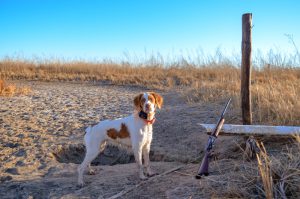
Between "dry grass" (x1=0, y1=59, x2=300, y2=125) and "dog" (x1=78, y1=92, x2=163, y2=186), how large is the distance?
247 cm

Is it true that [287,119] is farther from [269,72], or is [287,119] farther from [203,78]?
[203,78]

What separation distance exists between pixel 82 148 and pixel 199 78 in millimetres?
8512

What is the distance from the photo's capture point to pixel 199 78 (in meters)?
15.2

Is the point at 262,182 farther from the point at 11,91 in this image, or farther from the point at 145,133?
the point at 11,91

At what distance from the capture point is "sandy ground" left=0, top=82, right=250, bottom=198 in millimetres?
5398

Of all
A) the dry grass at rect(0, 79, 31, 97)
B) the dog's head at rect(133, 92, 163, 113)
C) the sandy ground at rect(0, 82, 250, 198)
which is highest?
the dry grass at rect(0, 79, 31, 97)

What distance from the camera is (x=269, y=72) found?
1309cm

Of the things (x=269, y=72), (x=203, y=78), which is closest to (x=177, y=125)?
(x=269, y=72)

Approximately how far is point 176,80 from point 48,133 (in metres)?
7.59

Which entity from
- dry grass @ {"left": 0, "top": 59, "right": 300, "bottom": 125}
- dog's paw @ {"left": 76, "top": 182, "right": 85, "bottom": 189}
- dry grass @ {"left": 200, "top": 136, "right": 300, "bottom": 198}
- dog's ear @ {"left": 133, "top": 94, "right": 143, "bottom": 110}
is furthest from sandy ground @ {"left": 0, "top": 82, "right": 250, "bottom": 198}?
dog's ear @ {"left": 133, "top": 94, "right": 143, "bottom": 110}

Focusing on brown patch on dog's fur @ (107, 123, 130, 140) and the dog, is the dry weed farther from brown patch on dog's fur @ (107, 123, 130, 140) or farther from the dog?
brown patch on dog's fur @ (107, 123, 130, 140)

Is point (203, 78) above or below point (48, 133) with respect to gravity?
above

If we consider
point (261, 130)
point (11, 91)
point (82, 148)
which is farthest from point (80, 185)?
point (11, 91)

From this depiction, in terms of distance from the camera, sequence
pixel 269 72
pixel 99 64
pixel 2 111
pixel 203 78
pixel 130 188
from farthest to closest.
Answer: pixel 99 64 → pixel 203 78 → pixel 269 72 → pixel 2 111 → pixel 130 188
